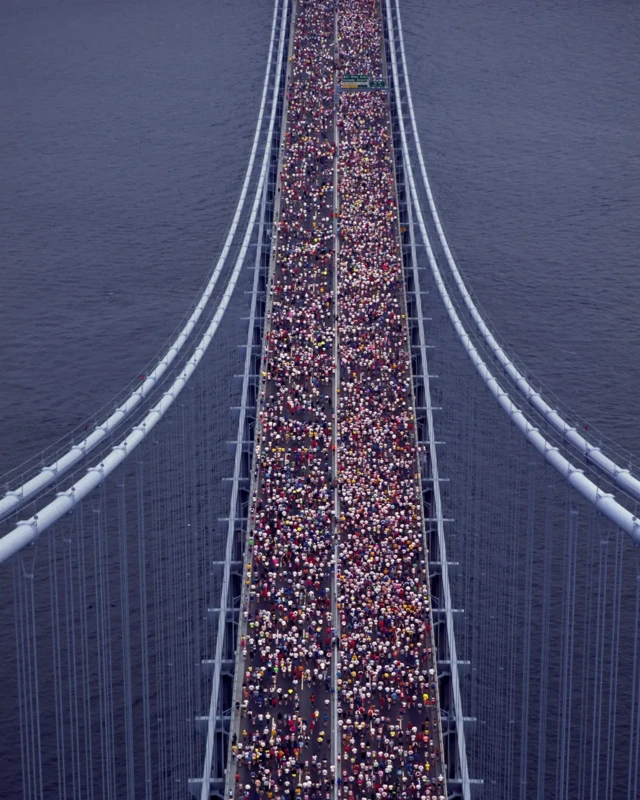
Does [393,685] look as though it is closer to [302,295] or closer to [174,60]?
[302,295]

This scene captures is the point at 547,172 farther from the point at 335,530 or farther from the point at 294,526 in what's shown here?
the point at 294,526

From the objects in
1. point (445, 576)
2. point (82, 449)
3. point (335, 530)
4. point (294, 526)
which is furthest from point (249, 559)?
point (82, 449)

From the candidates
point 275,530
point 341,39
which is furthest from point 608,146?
point 275,530

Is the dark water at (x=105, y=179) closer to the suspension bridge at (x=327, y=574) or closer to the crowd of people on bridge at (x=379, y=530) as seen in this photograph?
the suspension bridge at (x=327, y=574)

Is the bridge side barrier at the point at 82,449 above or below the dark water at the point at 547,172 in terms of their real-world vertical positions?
below

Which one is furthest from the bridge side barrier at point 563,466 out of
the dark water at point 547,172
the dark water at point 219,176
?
the dark water at point 219,176
